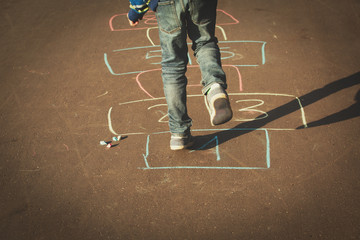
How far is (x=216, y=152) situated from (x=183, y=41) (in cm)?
96

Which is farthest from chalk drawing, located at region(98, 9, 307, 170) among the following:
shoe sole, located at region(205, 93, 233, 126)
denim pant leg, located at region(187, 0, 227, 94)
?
denim pant leg, located at region(187, 0, 227, 94)

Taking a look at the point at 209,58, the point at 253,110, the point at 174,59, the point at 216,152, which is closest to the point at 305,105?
the point at 253,110

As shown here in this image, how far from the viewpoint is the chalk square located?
2.48 meters

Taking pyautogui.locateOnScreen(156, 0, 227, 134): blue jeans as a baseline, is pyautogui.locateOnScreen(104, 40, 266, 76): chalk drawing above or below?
below

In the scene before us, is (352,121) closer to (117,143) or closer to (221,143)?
(221,143)

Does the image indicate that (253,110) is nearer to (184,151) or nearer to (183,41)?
(184,151)

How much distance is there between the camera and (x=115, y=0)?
216 inches

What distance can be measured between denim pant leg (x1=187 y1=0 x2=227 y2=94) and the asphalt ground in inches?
30.7

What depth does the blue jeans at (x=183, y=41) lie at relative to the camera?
6.49 ft

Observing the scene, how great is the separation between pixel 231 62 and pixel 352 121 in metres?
1.47

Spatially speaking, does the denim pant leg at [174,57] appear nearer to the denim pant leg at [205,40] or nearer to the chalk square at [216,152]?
the denim pant leg at [205,40]

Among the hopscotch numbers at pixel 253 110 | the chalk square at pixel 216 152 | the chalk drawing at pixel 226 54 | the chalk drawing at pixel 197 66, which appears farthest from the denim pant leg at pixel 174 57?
the chalk drawing at pixel 226 54

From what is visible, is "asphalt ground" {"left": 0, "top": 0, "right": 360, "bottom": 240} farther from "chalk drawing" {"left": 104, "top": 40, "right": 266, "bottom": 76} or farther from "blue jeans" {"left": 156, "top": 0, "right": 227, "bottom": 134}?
"blue jeans" {"left": 156, "top": 0, "right": 227, "bottom": 134}

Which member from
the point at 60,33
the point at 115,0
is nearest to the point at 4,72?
the point at 60,33
